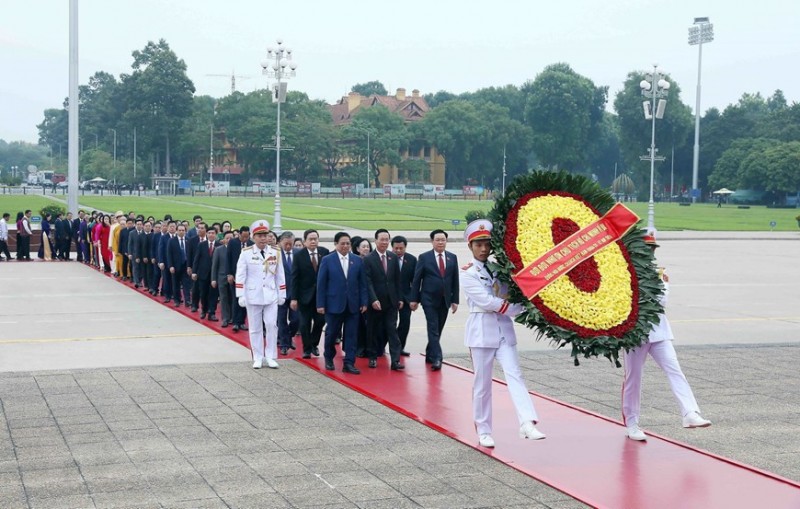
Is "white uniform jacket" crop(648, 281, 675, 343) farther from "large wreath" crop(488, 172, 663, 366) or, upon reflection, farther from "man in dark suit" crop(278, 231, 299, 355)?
"man in dark suit" crop(278, 231, 299, 355)

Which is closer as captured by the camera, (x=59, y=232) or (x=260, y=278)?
(x=260, y=278)

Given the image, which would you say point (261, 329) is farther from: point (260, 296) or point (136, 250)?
point (136, 250)

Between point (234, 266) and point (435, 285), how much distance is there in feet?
14.9

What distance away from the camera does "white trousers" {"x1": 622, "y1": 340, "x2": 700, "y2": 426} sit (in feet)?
26.4

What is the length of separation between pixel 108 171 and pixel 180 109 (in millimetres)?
13548

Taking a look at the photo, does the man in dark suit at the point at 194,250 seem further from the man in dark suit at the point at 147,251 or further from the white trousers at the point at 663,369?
the white trousers at the point at 663,369

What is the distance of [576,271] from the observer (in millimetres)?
7645

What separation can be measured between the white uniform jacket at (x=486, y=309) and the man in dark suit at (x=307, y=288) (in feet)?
14.9

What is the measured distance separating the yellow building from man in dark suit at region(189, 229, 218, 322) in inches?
3714

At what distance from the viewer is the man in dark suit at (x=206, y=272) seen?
1602 centimetres

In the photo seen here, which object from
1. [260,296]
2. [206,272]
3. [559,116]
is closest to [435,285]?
[260,296]

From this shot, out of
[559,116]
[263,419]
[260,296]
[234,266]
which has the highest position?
[559,116]

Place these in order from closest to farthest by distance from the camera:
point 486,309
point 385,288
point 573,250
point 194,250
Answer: point 573,250 < point 486,309 < point 385,288 < point 194,250

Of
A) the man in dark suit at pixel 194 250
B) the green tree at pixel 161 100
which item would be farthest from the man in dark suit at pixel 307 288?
the green tree at pixel 161 100
